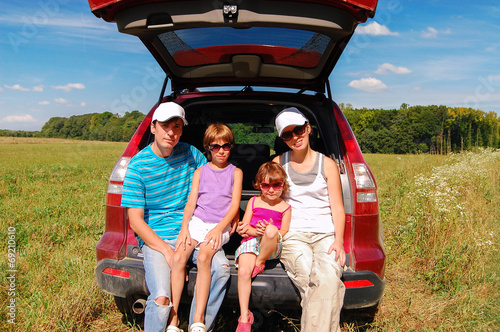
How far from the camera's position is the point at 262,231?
7.81 feet

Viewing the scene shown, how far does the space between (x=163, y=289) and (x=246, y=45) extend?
5.54ft

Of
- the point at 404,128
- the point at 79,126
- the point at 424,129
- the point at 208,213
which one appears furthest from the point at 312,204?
the point at 79,126

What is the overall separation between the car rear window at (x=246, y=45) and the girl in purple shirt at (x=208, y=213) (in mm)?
559

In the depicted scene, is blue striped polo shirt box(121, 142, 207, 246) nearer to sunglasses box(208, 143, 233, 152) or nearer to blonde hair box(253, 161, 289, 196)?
sunglasses box(208, 143, 233, 152)

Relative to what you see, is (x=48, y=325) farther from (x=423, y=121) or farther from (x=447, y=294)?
(x=423, y=121)

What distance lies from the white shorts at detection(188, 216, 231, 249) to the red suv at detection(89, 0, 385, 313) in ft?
0.73

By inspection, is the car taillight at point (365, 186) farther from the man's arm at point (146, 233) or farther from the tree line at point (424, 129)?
the tree line at point (424, 129)

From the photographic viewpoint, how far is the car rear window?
7.30 feet

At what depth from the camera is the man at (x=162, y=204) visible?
7.06ft

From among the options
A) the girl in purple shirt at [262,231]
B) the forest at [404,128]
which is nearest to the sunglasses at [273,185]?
the girl in purple shirt at [262,231]

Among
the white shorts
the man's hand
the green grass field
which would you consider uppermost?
the white shorts

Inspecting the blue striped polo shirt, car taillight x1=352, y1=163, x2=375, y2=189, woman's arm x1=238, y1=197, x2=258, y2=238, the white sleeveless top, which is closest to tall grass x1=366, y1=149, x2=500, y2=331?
the white sleeveless top

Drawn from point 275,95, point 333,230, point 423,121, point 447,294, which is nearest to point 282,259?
point 333,230

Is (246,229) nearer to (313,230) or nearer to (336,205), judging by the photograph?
(313,230)
